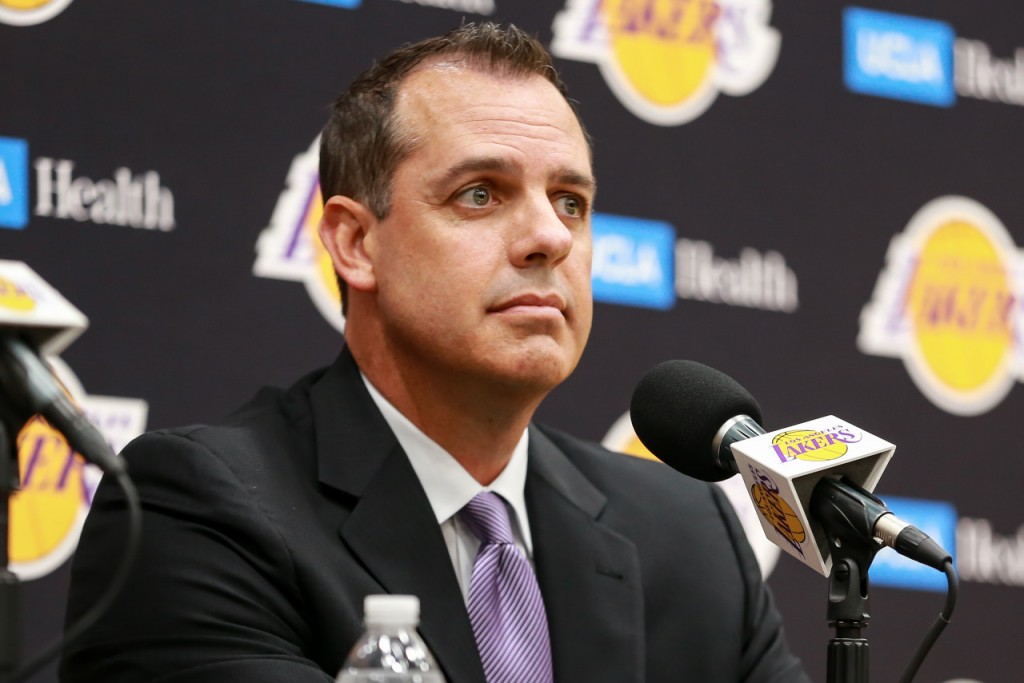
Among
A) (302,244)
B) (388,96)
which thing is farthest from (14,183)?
(388,96)

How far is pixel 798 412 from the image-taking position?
3.46 metres

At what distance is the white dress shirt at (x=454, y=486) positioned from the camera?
2.41 meters

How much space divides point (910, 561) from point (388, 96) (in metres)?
1.74

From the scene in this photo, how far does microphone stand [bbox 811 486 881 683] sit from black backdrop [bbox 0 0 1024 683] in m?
1.59

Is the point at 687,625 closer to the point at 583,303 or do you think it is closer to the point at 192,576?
the point at 583,303

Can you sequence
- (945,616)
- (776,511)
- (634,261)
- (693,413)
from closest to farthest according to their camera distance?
(945,616) → (776,511) → (693,413) → (634,261)

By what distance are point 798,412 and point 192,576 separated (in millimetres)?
1765

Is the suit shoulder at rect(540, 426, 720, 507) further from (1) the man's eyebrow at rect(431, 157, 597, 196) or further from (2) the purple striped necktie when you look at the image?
(1) the man's eyebrow at rect(431, 157, 597, 196)

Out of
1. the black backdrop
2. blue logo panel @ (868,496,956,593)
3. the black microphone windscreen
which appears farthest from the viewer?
blue logo panel @ (868,496,956,593)

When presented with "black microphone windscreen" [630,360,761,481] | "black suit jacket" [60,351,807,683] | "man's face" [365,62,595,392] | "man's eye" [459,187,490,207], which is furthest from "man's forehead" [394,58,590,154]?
"black microphone windscreen" [630,360,761,481]

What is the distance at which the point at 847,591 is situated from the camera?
159 cm

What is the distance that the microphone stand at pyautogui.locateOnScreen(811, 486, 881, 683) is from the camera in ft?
5.15

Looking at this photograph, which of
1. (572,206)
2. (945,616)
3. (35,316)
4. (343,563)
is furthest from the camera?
(572,206)

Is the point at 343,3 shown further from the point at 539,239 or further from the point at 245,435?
the point at 245,435
